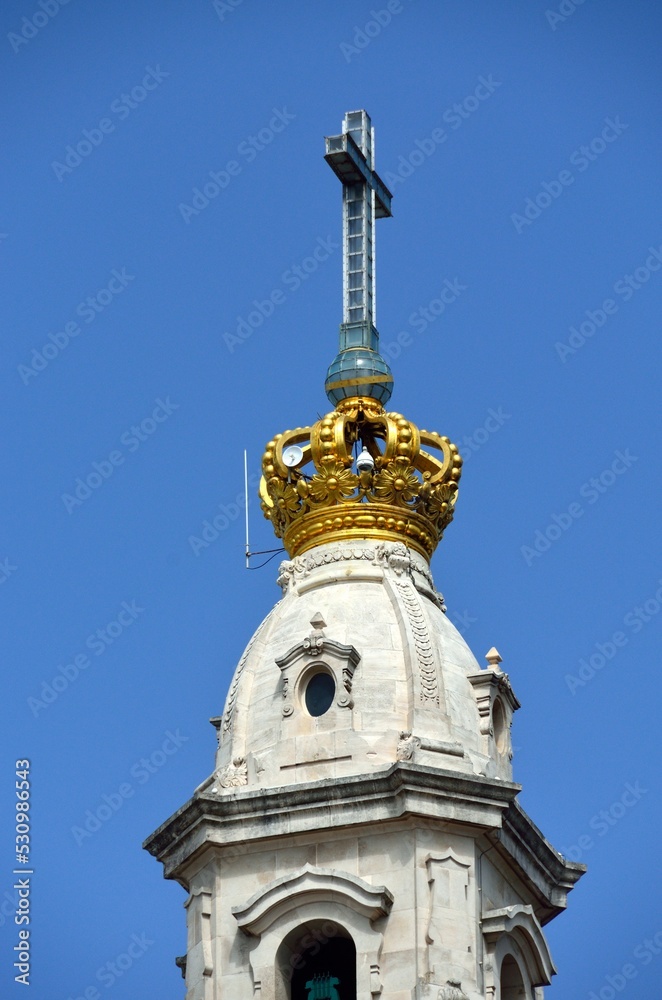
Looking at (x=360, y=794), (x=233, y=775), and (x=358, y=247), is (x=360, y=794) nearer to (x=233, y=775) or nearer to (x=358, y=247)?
(x=233, y=775)

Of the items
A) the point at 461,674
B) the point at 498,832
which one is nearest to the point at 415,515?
the point at 461,674

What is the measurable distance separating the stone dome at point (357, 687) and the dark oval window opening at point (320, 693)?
2cm

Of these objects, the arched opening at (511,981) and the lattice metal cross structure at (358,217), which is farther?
the lattice metal cross structure at (358,217)

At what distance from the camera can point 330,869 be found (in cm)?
4803

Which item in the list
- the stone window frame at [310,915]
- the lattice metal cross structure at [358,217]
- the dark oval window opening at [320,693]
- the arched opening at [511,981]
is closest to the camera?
the stone window frame at [310,915]

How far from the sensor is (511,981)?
4938 cm

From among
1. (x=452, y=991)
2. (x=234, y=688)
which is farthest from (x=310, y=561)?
(x=452, y=991)

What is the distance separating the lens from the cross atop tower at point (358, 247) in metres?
55.0

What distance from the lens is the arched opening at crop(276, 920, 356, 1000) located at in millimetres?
47938

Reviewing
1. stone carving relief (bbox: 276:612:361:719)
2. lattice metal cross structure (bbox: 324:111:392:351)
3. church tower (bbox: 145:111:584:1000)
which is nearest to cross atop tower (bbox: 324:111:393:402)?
lattice metal cross structure (bbox: 324:111:392:351)

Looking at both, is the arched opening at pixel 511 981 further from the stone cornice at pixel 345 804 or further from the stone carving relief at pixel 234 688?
the stone carving relief at pixel 234 688

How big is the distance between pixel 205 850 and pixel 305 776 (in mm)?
2062

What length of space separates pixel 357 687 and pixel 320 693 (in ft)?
2.16

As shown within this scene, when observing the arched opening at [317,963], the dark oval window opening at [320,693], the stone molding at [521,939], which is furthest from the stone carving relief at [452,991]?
the dark oval window opening at [320,693]
